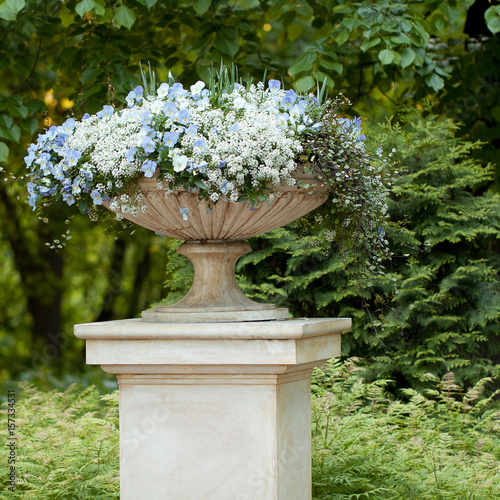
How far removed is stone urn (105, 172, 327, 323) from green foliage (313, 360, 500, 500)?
1202 mm

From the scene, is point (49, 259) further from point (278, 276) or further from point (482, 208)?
point (482, 208)

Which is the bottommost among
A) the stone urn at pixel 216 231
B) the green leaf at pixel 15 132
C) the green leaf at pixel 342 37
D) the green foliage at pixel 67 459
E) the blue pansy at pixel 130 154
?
the green foliage at pixel 67 459

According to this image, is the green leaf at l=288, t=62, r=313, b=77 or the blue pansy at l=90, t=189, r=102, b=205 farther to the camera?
the green leaf at l=288, t=62, r=313, b=77

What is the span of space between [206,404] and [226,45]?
10.1ft

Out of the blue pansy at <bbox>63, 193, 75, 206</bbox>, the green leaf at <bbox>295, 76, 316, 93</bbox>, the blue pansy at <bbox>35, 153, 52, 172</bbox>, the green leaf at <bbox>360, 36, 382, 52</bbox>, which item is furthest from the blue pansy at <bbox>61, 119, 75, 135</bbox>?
the green leaf at <bbox>360, 36, 382, 52</bbox>

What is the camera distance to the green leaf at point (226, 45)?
493 cm

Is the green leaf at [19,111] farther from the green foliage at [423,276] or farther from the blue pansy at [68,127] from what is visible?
the blue pansy at [68,127]

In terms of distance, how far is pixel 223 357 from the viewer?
2484 mm

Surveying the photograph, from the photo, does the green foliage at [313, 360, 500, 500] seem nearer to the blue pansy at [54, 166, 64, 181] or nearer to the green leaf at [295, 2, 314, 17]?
the blue pansy at [54, 166, 64, 181]

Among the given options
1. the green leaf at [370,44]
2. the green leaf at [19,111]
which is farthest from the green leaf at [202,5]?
the green leaf at [19,111]

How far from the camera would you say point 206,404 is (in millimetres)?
2611

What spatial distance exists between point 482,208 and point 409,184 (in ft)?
1.81

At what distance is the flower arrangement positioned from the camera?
2422 millimetres

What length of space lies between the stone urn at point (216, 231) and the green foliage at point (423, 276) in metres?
1.97
